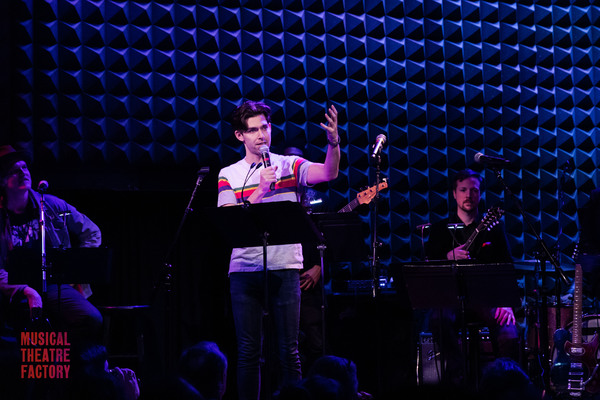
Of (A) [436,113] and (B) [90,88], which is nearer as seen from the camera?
(B) [90,88]

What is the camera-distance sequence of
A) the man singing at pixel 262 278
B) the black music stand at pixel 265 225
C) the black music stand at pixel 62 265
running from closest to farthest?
the black music stand at pixel 265 225 → the man singing at pixel 262 278 → the black music stand at pixel 62 265

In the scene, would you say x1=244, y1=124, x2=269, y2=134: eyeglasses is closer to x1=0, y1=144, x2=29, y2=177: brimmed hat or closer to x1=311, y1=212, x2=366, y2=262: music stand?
x1=311, y1=212, x2=366, y2=262: music stand

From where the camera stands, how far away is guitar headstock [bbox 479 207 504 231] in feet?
17.7

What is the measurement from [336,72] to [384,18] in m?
0.80

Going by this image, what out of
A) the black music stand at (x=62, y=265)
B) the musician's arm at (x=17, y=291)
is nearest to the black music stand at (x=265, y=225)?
the black music stand at (x=62, y=265)

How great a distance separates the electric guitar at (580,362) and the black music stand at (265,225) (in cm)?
235

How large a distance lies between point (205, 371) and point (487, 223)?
10.3ft

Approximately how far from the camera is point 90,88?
6.97 metres

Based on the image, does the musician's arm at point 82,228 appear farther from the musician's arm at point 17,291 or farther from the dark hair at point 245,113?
the dark hair at point 245,113

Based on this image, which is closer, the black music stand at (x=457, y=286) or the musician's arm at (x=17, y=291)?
the black music stand at (x=457, y=286)

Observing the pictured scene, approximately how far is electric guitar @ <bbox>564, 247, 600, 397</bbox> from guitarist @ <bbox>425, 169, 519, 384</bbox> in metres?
0.43

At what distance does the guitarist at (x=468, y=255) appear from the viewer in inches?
215

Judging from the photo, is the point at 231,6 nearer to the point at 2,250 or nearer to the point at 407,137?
the point at 407,137

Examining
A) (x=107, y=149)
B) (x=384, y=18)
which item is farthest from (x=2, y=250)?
(x=384, y=18)
